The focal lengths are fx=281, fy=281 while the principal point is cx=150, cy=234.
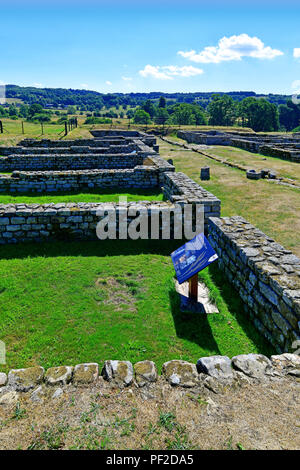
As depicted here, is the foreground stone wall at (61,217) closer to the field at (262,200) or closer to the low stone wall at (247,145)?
the field at (262,200)

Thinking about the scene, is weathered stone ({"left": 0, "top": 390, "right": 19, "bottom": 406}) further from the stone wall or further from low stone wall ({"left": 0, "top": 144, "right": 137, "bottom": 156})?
the stone wall

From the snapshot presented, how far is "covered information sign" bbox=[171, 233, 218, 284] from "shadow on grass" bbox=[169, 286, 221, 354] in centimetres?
64

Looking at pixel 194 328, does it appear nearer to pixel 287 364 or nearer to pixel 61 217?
pixel 287 364

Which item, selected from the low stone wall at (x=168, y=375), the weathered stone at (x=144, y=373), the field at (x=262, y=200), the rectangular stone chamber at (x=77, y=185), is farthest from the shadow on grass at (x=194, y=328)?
the field at (x=262, y=200)

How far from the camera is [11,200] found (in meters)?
11.8

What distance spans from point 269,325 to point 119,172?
405 inches

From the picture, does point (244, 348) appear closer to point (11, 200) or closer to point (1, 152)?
point (11, 200)

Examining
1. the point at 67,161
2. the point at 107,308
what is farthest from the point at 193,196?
the point at 67,161

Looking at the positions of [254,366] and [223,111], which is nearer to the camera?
[254,366]

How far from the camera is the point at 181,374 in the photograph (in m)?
3.28

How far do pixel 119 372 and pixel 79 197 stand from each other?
9512 millimetres

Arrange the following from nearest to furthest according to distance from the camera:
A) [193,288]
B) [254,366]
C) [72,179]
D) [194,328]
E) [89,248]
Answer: [254,366], [194,328], [193,288], [89,248], [72,179]

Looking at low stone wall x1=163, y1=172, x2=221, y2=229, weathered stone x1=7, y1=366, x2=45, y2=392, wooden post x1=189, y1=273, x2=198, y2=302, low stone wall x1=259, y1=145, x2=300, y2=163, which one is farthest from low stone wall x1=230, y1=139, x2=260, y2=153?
weathered stone x1=7, y1=366, x2=45, y2=392

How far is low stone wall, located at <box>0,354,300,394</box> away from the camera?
316 centimetres
